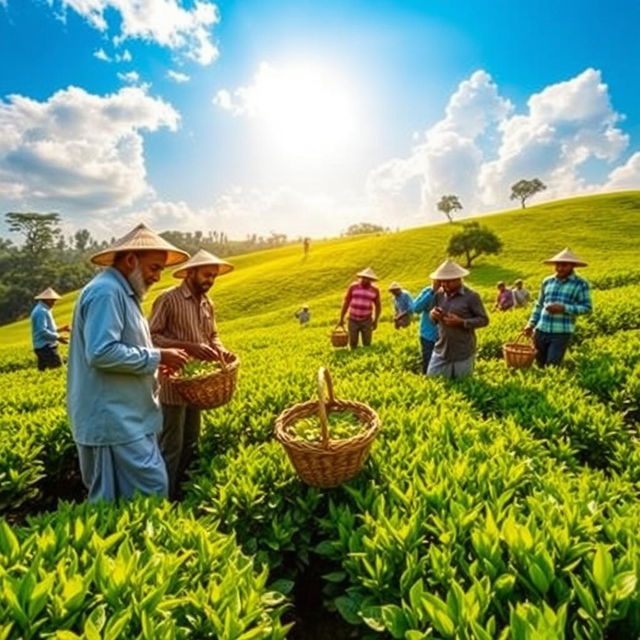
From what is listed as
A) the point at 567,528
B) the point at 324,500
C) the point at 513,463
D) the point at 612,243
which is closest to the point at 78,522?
the point at 324,500

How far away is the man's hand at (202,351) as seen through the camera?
4.59 m

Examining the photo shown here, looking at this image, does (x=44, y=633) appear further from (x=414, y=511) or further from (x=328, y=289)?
(x=328, y=289)

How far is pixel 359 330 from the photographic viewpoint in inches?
441

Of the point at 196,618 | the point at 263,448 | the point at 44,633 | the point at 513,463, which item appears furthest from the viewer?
the point at 263,448

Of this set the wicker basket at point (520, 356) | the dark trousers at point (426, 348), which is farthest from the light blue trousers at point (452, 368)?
the dark trousers at point (426, 348)

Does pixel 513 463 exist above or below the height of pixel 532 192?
below

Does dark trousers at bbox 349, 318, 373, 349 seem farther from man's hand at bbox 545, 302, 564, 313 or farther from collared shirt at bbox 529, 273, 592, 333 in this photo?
man's hand at bbox 545, 302, 564, 313

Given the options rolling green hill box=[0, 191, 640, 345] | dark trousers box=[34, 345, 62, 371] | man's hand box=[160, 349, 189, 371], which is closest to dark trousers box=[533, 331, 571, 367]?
man's hand box=[160, 349, 189, 371]

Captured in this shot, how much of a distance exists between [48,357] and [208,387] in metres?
10.6

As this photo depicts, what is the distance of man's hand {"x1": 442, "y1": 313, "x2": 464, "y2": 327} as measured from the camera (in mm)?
6553

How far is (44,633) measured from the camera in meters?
2.02

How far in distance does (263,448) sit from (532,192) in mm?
101240

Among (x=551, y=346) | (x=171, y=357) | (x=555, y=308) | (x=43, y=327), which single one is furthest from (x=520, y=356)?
(x=43, y=327)

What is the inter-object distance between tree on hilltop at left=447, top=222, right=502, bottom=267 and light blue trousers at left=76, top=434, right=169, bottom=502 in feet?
142
